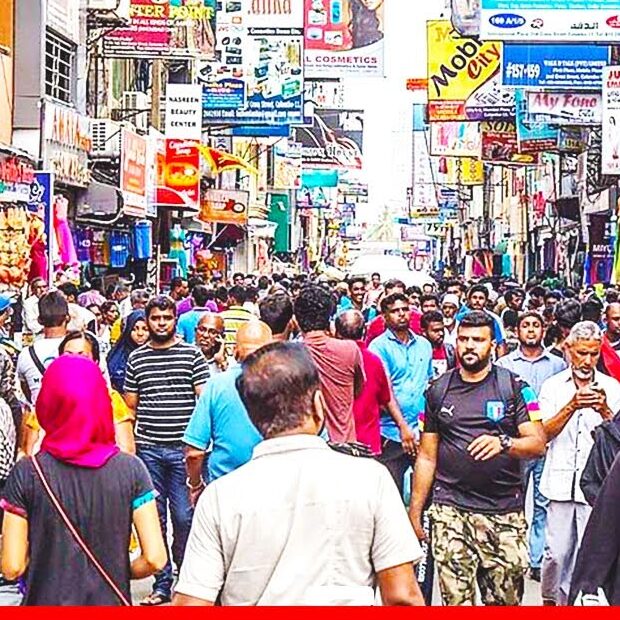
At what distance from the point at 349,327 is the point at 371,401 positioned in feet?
4.41

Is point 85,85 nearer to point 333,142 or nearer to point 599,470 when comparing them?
point 599,470

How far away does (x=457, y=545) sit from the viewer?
7.67 metres

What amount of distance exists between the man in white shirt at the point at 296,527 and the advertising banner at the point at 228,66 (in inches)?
1108

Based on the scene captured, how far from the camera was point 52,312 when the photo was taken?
10.5 meters

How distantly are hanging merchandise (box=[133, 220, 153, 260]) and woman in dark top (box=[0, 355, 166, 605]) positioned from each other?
967 inches

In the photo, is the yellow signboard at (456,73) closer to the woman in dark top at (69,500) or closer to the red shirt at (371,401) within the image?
the red shirt at (371,401)

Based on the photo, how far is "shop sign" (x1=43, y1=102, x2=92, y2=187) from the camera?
937 inches

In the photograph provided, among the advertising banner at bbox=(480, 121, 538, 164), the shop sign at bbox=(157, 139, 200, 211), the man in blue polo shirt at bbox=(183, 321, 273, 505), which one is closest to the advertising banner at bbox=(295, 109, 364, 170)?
the advertising banner at bbox=(480, 121, 538, 164)

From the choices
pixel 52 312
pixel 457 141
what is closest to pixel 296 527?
pixel 52 312

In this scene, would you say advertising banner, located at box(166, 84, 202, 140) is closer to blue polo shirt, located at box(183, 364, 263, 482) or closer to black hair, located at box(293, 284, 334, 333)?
black hair, located at box(293, 284, 334, 333)

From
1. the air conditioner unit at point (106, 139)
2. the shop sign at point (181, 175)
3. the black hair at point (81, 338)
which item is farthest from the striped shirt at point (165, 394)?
the shop sign at point (181, 175)

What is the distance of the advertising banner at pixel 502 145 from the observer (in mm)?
35216

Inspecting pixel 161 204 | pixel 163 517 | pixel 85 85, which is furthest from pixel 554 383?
pixel 161 204

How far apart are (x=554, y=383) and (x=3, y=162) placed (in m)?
10.6
